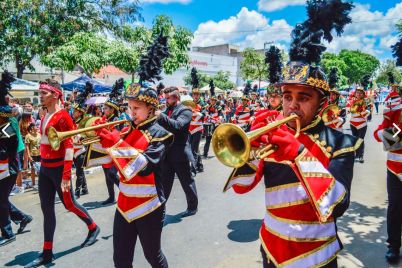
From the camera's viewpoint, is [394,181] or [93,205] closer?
[394,181]

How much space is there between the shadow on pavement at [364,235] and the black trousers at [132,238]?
2595 millimetres

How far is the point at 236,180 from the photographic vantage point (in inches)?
90.3

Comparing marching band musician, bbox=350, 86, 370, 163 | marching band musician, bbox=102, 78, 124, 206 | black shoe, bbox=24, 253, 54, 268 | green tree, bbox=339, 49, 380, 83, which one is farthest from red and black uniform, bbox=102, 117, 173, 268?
green tree, bbox=339, 49, 380, 83

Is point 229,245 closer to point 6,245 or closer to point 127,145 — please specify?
point 127,145

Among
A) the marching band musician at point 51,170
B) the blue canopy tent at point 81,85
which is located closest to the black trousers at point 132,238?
the marching band musician at point 51,170

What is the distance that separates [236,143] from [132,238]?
1.75 m

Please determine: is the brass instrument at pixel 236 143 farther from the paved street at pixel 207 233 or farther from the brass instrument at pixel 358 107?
the brass instrument at pixel 358 107

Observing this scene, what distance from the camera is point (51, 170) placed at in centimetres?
420

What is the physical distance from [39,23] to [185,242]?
1618 cm

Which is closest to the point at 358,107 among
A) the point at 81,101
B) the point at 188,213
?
the point at 188,213

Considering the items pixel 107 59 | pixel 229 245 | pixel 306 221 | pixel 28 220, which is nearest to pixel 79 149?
pixel 28 220

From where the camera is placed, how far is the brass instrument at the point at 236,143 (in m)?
1.70

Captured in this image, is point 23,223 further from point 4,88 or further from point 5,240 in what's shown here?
point 4,88

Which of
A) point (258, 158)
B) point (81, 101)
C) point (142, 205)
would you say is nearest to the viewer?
point (258, 158)
